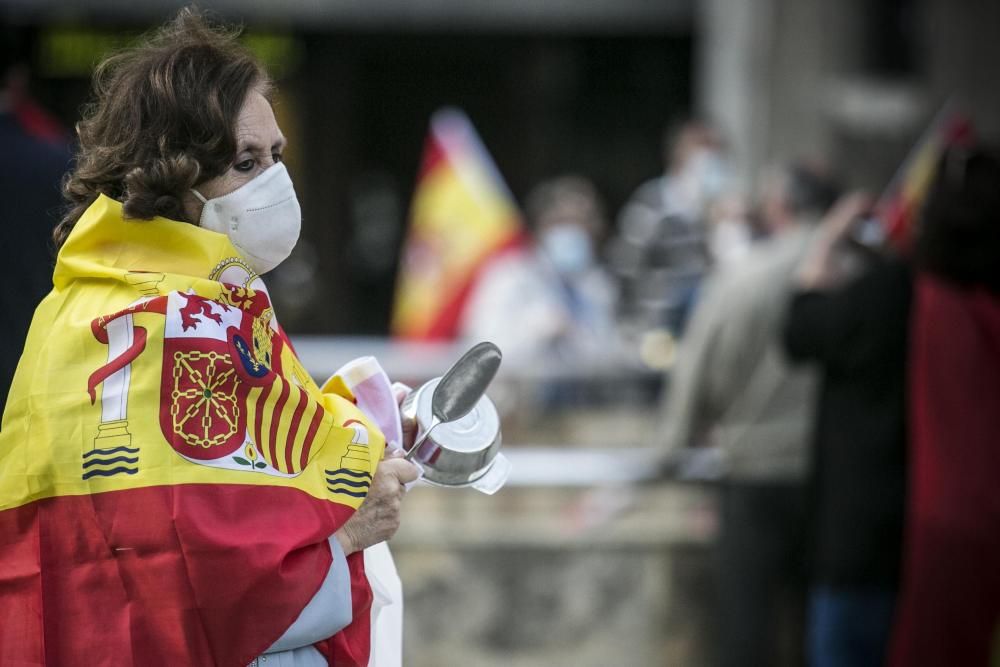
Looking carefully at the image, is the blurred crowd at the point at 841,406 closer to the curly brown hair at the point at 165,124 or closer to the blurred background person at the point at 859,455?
the blurred background person at the point at 859,455

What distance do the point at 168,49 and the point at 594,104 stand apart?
13.1m

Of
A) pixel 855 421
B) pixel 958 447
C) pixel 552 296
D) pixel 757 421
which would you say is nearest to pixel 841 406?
pixel 855 421

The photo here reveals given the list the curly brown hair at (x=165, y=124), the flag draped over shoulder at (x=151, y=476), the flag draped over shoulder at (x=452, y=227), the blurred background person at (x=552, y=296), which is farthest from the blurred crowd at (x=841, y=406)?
the flag draped over shoulder at (x=452, y=227)

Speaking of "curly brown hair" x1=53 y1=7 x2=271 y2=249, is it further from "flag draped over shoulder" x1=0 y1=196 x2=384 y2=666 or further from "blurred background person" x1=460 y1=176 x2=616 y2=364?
"blurred background person" x1=460 y1=176 x2=616 y2=364

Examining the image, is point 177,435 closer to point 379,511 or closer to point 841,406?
point 379,511

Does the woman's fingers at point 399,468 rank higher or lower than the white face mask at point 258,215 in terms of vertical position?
lower

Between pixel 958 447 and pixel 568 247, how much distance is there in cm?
462

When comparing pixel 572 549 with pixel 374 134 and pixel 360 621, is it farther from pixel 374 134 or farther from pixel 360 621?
pixel 374 134

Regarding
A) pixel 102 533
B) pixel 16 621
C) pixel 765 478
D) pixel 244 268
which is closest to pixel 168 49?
pixel 244 268

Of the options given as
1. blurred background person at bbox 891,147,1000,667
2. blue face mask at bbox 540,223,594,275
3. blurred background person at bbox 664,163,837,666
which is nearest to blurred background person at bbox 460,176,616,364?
blue face mask at bbox 540,223,594,275

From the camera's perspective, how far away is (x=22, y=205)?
377 centimetres

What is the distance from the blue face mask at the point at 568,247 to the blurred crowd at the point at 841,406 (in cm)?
276

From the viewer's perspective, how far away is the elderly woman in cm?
223

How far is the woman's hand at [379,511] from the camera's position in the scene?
2.44 m
